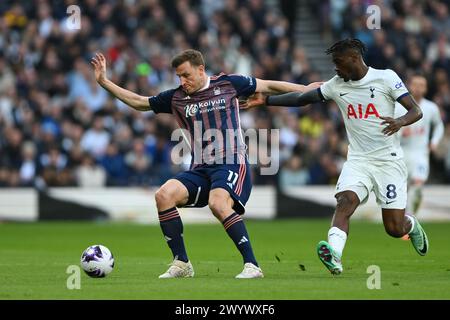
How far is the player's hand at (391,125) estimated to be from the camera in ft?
35.0

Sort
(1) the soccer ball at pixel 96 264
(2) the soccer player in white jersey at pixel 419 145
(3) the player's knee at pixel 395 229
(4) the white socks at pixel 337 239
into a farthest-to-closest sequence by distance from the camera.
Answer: (2) the soccer player in white jersey at pixel 419 145 < (3) the player's knee at pixel 395 229 < (1) the soccer ball at pixel 96 264 < (4) the white socks at pixel 337 239

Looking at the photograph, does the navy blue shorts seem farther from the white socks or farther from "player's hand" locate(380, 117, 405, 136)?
"player's hand" locate(380, 117, 405, 136)

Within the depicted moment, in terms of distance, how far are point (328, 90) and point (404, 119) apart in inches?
41.7

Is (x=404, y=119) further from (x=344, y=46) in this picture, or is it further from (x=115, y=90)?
(x=115, y=90)

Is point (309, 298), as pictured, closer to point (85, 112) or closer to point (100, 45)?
point (85, 112)

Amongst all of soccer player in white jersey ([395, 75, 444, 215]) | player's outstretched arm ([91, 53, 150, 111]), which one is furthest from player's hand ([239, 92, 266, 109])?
soccer player in white jersey ([395, 75, 444, 215])

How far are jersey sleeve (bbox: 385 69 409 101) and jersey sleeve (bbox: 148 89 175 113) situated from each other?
7.39ft

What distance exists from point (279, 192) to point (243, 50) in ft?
14.7

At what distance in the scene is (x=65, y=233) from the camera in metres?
A: 20.0

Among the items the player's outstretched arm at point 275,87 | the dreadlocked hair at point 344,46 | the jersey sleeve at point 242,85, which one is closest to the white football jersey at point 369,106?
the player's outstretched arm at point 275,87

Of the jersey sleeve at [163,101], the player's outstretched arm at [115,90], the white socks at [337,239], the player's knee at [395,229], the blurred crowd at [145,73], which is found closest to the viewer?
the white socks at [337,239]

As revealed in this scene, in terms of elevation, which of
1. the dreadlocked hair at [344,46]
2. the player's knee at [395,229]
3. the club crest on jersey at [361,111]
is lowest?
the player's knee at [395,229]

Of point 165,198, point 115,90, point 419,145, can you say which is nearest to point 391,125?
point 165,198

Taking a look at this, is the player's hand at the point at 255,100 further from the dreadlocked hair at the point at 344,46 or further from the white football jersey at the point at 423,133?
the white football jersey at the point at 423,133
